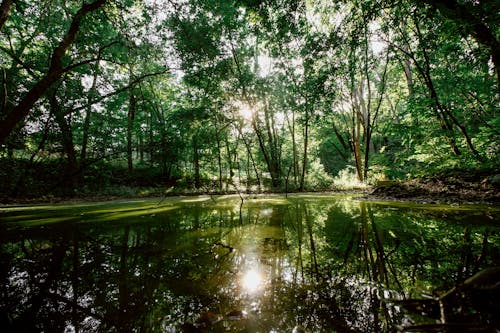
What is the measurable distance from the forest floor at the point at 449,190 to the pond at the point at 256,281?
3307 millimetres

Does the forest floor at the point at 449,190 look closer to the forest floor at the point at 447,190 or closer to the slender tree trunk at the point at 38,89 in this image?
the forest floor at the point at 447,190

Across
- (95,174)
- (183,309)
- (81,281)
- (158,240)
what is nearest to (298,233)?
(158,240)

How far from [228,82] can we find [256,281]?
1458 centimetres

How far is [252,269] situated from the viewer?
1.86 m

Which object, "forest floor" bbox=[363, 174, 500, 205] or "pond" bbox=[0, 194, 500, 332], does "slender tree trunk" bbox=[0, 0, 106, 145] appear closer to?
"pond" bbox=[0, 194, 500, 332]

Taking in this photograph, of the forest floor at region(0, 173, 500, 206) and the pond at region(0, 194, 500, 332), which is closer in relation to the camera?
the pond at region(0, 194, 500, 332)

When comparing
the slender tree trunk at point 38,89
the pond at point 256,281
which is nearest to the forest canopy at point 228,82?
the slender tree trunk at point 38,89

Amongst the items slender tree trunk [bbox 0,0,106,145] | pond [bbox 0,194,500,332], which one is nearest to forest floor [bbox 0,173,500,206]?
pond [bbox 0,194,500,332]

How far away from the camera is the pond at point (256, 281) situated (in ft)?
3.67

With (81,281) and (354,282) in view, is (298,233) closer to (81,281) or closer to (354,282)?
(354,282)

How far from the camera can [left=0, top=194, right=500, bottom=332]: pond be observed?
1120 millimetres

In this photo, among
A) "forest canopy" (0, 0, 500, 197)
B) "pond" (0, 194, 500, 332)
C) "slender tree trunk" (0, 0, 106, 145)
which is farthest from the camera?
"forest canopy" (0, 0, 500, 197)

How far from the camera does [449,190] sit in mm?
6367

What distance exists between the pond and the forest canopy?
3632 mm
